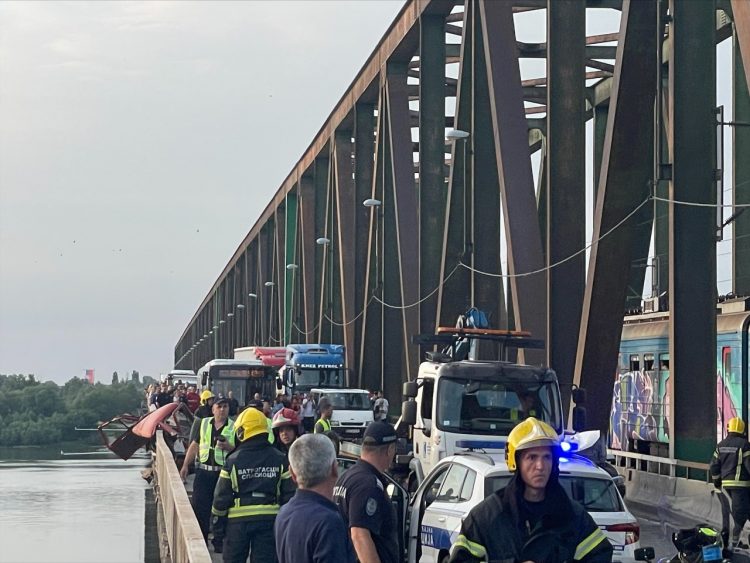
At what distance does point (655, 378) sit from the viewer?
26.8m

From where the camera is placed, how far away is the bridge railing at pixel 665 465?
834 inches

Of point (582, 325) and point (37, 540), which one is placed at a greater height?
point (582, 325)

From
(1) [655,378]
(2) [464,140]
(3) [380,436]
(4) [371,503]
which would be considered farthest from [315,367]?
(4) [371,503]

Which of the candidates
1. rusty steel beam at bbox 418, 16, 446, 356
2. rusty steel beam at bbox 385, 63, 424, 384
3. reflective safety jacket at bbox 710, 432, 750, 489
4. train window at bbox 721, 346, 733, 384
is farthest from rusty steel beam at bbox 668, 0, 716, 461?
rusty steel beam at bbox 385, 63, 424, 384

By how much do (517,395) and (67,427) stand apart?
142 metres

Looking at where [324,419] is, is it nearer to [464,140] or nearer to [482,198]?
[482,198]

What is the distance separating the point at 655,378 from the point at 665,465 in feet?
6.54

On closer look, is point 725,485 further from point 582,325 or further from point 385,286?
point 385,286

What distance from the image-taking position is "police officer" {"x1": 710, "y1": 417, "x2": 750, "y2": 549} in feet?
47.8

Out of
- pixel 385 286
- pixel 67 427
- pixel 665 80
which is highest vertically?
pixel 665 80

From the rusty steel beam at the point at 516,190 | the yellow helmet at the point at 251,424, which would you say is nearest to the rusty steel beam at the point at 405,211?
the rusty steel beam at the point at 516,190

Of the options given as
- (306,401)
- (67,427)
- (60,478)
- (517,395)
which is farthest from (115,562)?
(67,427)

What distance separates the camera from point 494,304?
35969 mm

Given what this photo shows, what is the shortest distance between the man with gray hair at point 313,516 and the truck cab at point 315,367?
40.3 metres
